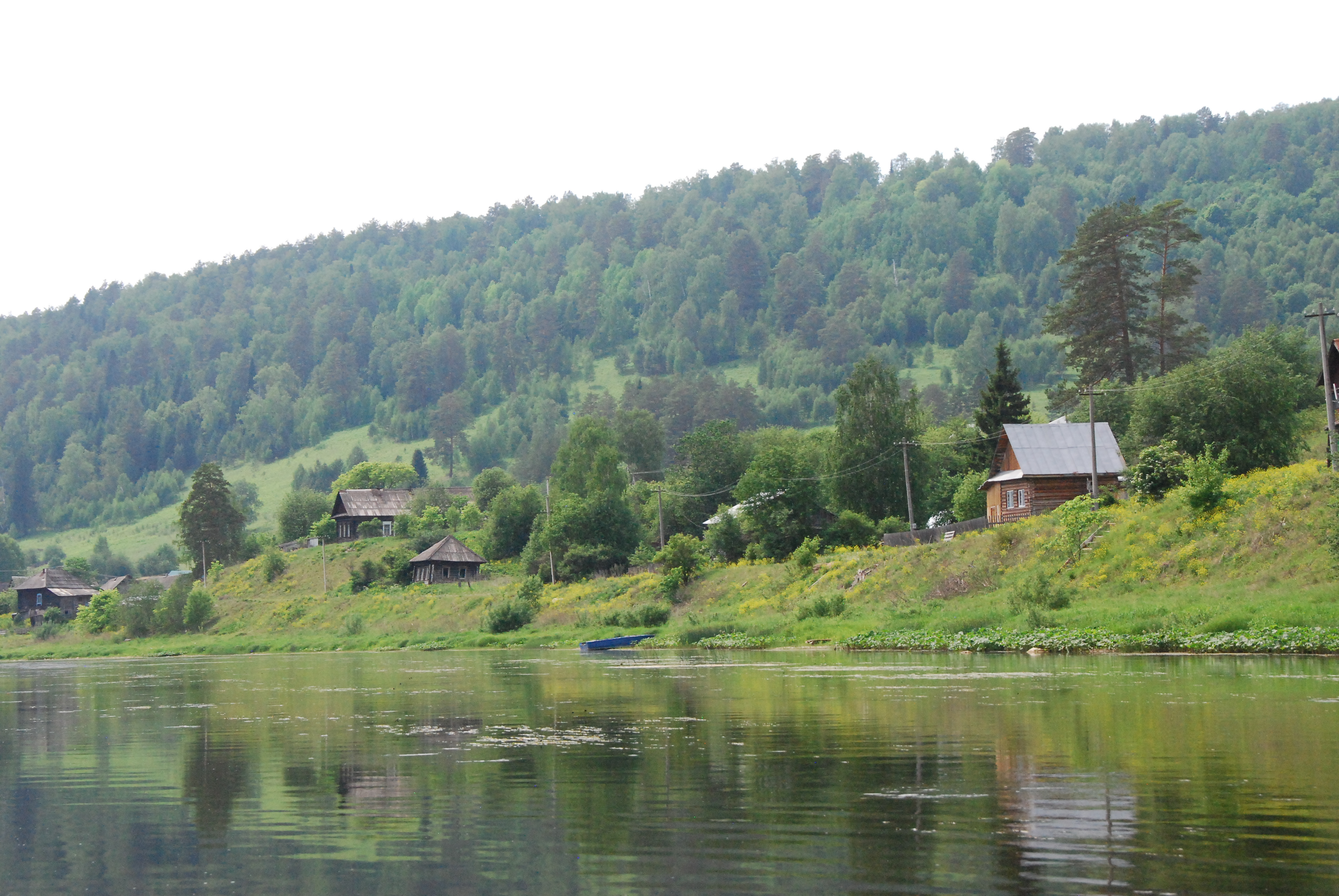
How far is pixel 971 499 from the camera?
76.7m

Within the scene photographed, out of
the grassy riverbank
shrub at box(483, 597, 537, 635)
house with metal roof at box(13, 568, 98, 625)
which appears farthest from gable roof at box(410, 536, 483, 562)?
house with metal roof at box(13, 568, 98, 625)

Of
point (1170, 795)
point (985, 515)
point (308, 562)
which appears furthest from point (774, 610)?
point (308, 562)

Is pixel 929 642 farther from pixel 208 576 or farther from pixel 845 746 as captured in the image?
pixel 208 576

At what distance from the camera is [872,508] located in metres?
84.6

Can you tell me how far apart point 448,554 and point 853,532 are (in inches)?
1700

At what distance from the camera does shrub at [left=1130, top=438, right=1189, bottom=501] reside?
→ 52.5 m

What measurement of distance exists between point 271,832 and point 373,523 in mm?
121468

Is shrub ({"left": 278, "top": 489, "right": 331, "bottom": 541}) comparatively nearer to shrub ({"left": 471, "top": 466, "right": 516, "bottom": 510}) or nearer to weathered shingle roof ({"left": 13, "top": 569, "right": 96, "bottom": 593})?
shrub ({"left": 471, "top": 466, "right": 516, "bottom": 510})

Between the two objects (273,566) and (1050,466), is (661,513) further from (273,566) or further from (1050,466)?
(273,566)

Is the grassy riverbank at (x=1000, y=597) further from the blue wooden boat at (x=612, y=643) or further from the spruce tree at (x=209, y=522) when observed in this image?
the spruce tree at (x=209, y=522)

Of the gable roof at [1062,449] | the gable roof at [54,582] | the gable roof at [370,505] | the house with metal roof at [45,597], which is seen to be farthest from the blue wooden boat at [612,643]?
the gable roof at [54,582]

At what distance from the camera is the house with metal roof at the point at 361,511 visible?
134250mm

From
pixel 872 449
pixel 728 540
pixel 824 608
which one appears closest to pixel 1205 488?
pixel 824 608

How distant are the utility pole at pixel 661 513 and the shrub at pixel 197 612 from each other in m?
40.0
